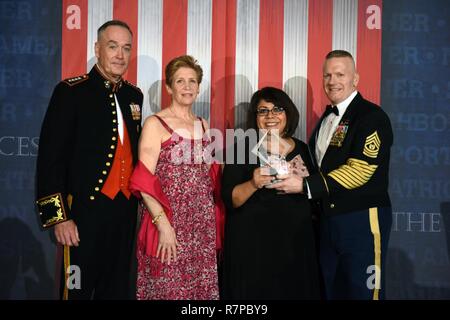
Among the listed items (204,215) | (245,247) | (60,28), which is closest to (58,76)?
(60,28)

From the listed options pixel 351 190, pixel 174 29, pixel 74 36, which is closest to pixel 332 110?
pixel 351 190

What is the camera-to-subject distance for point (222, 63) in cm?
345

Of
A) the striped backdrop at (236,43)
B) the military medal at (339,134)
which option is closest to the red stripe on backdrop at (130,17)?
the striped backdrop at (236,43)

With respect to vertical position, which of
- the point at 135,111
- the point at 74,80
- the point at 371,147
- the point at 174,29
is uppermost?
the point at 174,29

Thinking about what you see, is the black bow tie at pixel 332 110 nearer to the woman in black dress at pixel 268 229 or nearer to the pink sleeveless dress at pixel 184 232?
the woman in black dress at pixel 268 229

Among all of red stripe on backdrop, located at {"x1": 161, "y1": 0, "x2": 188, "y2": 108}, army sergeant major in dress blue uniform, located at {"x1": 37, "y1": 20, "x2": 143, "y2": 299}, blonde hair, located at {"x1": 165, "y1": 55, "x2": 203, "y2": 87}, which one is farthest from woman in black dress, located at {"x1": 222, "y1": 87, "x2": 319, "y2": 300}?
red stripe on backdrop, located at {"x1": 161, "y1": 0, "x2": 188, "y2": 108}

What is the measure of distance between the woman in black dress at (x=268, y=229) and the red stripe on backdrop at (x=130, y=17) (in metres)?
1.10

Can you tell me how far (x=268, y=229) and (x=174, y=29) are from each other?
5.23ft

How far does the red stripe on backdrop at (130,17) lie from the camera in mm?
3410

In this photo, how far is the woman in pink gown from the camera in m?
2.50

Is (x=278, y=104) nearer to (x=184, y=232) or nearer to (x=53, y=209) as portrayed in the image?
(x=184, y=232)

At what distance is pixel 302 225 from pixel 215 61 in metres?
1.38

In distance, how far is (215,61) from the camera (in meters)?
3.45

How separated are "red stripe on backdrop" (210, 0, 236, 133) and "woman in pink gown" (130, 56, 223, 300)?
794 mm
